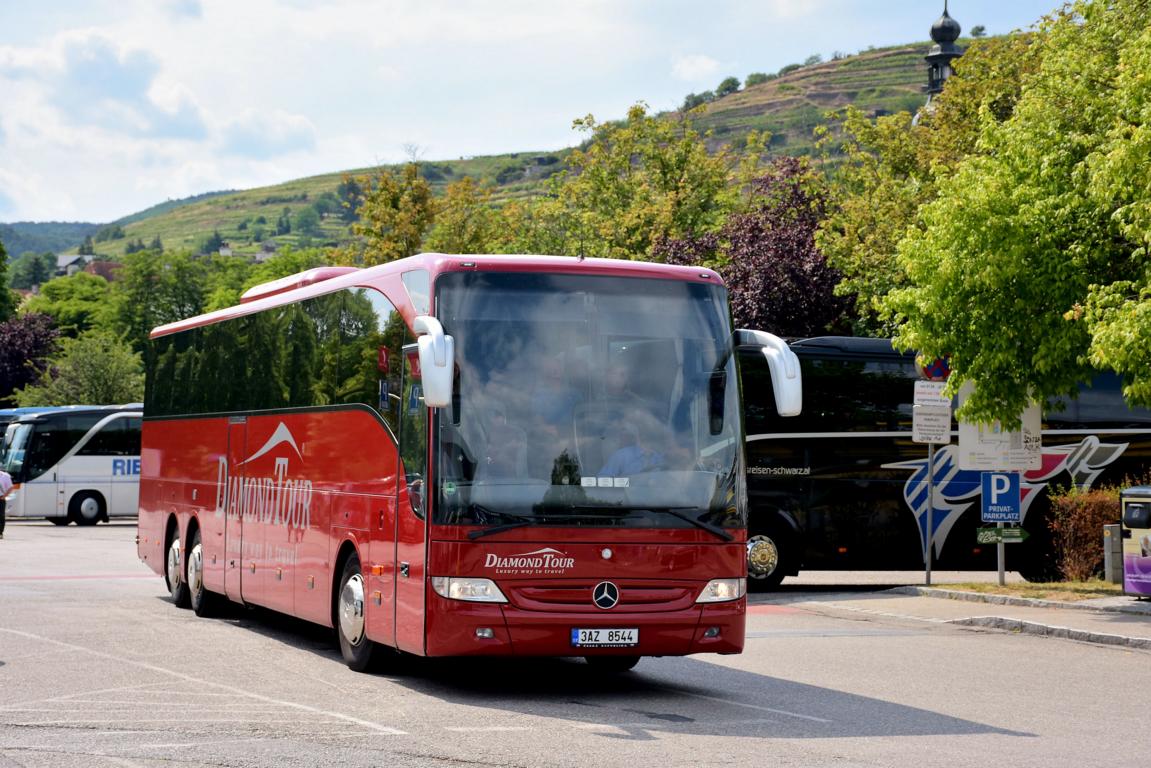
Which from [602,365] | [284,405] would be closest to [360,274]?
[284,405]

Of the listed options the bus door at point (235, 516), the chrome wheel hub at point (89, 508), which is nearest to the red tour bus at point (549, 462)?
the bus door at point (235, 516)

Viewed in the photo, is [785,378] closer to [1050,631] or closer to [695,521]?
[695,521]

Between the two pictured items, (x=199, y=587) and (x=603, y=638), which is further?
(x=199, y=587)

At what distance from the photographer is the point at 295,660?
1458 centimetres

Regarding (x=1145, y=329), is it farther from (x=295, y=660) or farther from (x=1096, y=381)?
(x=295, y=660)

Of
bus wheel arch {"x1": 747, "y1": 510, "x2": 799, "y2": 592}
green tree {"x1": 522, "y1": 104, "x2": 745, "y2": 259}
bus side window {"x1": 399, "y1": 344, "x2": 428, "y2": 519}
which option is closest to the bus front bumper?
bus side window {"x1": 399, "y1": 344, "x2": 428, "y2": 519}

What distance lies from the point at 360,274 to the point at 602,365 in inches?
125

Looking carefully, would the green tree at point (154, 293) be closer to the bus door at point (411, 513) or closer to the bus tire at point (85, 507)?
the bus tire at point (85, 507)

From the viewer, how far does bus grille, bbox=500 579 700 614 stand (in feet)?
38.7

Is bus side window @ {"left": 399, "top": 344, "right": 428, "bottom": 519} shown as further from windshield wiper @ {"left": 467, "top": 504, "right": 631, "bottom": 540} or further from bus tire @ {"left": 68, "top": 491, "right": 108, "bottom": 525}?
bus tire @ {"left": 68, "top": 491, "right": 108, "bottom": 525}

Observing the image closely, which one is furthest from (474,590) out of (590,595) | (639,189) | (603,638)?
(639,189)

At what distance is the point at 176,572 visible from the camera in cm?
2034

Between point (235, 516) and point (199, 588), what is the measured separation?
73.4 inches

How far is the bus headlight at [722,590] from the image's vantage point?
1220 centimetres
